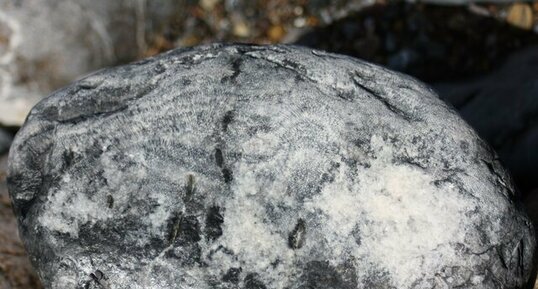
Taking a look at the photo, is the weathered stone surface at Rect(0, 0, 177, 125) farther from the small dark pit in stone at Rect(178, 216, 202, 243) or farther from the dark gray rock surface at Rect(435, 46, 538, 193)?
the small dark pit in stone at Rect(178, 216, 202, 243)

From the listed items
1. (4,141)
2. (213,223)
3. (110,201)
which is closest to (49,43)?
(4,141)

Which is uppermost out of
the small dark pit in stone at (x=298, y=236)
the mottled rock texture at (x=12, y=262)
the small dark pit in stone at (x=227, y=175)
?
the small dark pit in stone at (x=227, y=175)

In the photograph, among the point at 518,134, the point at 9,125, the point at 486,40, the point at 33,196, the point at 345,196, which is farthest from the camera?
the point at 486,40

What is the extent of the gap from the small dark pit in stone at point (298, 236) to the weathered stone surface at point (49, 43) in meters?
2.24

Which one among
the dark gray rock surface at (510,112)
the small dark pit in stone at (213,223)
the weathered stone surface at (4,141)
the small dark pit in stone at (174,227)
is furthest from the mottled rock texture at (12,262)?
the dark gray rock surface at (510,112)

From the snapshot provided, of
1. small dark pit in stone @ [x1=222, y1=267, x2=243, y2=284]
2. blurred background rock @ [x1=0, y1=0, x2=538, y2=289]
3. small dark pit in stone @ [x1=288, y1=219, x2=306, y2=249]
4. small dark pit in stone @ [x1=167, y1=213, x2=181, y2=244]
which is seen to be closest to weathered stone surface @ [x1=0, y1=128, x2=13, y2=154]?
blurred background rock @ [x1=0, y1=0, x2=538, y2=289]

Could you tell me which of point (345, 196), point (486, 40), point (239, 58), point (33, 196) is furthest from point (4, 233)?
point (486, 40)

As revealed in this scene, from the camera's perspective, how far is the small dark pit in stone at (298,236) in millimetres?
2361

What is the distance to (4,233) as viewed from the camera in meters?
3.21

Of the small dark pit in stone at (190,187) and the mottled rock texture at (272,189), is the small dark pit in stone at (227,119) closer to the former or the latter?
the mottled rock texture at (272,189)

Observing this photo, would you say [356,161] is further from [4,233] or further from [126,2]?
[126,2]

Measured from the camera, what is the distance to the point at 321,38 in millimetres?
4602

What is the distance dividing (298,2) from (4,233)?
2.29 m

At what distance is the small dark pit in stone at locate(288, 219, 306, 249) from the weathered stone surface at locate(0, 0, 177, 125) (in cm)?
224
